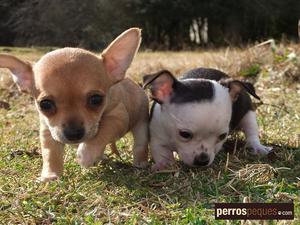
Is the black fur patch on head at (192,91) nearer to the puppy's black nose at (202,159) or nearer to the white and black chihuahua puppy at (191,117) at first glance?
the white and black chihuahua puppy at (191,117)

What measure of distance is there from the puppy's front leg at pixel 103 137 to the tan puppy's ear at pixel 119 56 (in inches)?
10.5

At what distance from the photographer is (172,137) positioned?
162 inches

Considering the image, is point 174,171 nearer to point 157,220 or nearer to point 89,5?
point 157,220

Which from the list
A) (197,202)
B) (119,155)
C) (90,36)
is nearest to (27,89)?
(119,155)

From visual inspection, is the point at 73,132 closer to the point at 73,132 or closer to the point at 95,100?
the point at 73,132

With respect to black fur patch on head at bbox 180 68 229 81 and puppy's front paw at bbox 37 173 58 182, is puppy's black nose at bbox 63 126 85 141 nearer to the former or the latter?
puppy's front paw at bbox 37 173 58 182

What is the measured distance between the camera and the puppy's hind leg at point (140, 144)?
4293mm

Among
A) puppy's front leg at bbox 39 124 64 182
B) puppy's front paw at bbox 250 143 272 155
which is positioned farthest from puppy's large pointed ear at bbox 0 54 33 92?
puppy's front paw at bbox 250 143 272 155

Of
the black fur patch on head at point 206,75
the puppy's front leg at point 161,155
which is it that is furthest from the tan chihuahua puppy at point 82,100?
the black fur patch on head at point 206,75

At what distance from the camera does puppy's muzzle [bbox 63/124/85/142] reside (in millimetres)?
3455

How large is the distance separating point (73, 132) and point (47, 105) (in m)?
0.27

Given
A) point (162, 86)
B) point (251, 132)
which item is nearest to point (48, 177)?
point (162, 86)

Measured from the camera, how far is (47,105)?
3568mm

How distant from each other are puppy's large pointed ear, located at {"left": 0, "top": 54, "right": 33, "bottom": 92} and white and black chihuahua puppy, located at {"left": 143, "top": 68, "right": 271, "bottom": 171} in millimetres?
812
